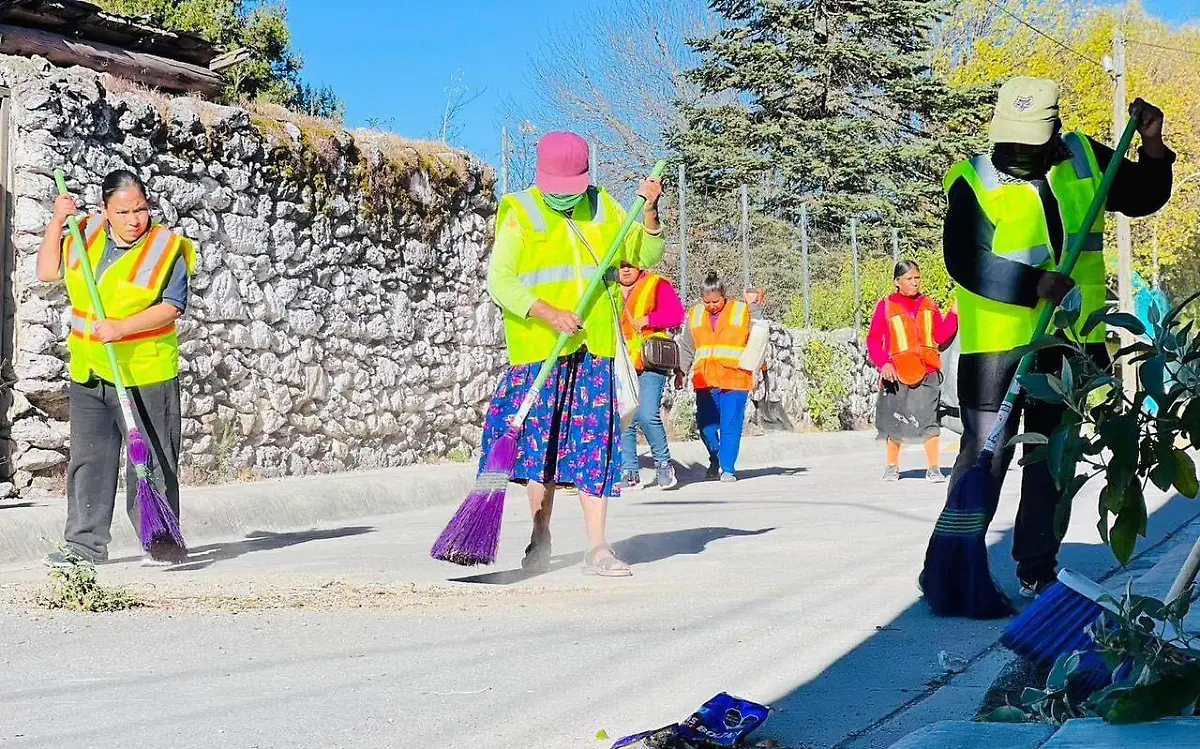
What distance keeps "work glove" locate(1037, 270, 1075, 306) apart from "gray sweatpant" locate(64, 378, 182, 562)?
13.5ft

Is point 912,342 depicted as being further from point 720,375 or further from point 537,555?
point 537,555

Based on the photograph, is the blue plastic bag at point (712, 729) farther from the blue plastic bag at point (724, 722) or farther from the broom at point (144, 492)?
the broom at point (144, 492)

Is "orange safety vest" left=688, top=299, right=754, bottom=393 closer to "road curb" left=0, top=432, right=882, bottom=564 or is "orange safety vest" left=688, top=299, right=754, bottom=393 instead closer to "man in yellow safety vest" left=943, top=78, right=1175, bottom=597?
"road curb" left=0, top=432, right=882, bottom=564

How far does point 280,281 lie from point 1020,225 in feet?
23.7

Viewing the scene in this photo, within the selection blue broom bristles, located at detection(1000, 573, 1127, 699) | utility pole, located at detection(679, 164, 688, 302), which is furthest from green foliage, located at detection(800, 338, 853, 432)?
blue broom bristles, located at detection(1000, 573, 1127, 699)

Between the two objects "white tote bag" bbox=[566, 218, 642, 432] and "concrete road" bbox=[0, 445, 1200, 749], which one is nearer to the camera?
"concrete road" bbox=[0, 445, 1200, 749]

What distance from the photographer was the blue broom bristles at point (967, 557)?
17.6ft

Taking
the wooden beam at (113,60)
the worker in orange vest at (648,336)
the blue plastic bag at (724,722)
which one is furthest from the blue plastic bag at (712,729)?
the wooden beam at (113,60)

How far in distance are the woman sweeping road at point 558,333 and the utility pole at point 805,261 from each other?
14.5 m

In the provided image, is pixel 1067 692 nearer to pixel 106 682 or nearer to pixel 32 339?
pixel 106 682

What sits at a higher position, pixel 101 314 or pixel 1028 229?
pixel 1028 229

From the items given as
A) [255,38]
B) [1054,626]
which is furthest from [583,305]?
[255,38]

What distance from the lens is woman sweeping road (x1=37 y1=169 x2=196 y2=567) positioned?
732 cm

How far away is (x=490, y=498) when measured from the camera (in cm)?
627
